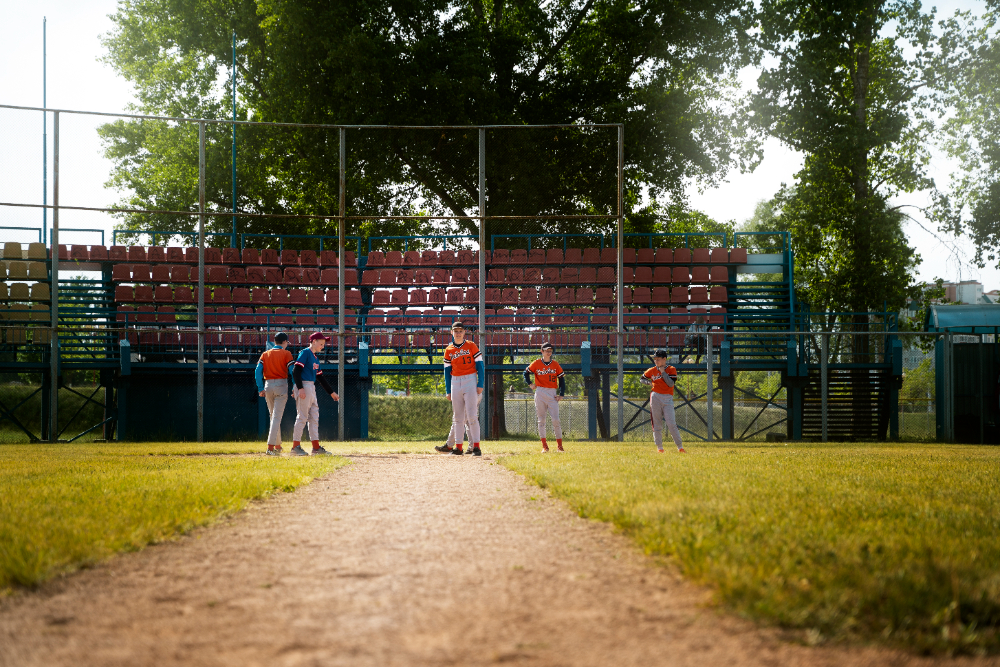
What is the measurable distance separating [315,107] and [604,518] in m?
22.4

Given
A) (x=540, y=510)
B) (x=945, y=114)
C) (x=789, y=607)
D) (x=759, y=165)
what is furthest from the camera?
(x=945, y=114)

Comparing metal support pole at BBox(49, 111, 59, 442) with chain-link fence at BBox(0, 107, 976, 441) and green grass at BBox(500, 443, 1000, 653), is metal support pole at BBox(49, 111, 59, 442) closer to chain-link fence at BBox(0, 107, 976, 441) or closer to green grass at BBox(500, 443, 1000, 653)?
chain-link fence at BBox(0, 107, 976, 441)

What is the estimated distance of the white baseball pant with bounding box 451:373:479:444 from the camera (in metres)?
13.1

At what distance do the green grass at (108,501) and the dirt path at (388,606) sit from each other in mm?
224

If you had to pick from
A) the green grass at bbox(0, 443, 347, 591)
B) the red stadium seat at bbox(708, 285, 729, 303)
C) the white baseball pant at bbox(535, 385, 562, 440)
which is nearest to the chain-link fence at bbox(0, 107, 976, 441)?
the red stadium seat at bbox(708, 285, 729, 303)

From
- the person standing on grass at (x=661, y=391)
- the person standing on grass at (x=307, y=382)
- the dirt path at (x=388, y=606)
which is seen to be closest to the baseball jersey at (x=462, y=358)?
the person standing on grass at (x=307, y=382)

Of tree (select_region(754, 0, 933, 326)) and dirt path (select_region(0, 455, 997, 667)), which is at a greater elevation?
tree (select_region(754, 0, 933, 326))

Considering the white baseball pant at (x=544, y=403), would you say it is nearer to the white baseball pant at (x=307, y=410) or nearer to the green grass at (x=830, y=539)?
the white baseball pant at (x=307, y=410)

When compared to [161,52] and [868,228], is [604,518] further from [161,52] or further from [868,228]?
[161,52]

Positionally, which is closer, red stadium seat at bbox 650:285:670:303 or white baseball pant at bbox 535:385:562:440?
white baseball pant at bbox 535:385:562:440

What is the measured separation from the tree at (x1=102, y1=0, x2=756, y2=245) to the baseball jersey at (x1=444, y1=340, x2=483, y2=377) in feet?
44.9

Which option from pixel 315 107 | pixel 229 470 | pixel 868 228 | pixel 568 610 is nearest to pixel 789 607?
pixel 568 610

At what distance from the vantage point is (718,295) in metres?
24.0

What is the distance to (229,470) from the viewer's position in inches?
388
